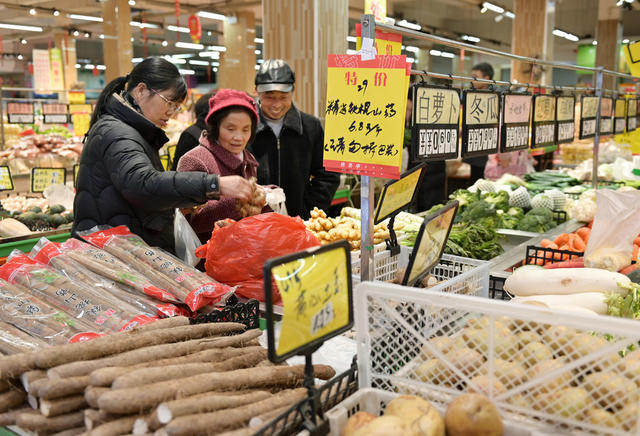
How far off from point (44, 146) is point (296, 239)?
816 cm

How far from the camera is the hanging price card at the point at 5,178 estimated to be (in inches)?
227

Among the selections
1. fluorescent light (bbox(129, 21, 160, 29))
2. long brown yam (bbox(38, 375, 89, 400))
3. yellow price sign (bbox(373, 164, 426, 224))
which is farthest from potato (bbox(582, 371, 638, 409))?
fluorescent light (bbox(129, 21, 160, 29))

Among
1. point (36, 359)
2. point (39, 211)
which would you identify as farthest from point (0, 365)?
point (39, 211)

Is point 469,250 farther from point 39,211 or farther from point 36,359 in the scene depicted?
point 39,211

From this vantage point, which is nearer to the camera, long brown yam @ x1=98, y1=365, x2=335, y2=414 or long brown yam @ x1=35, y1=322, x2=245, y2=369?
long brown yam @ x1=98, y1=365, x2=335, y2=414

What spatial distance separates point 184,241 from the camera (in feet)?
9.13

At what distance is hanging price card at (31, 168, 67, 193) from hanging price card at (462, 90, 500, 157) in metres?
4.62

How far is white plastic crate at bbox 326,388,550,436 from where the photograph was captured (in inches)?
53.4

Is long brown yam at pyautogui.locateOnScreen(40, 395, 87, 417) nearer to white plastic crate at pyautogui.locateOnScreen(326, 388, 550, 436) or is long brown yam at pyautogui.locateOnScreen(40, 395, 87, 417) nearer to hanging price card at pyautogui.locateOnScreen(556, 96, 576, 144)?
white plastic crate at pyautogui.locateOnScreen(326, 388, 550, 436)

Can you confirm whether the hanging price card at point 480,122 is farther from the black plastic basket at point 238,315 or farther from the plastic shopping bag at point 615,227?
the black plastic basket at point 238,315

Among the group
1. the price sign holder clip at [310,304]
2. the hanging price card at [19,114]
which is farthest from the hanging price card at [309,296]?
the hanging price card at [19,114]

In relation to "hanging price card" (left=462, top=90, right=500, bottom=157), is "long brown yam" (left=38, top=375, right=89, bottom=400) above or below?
below

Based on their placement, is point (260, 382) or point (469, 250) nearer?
point (260, 382)

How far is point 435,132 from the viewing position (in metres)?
2.51
